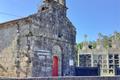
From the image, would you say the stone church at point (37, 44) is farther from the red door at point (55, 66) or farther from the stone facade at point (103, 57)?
the stone facade at point (103, 57)

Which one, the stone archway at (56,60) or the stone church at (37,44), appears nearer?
the stone church at (37,44)

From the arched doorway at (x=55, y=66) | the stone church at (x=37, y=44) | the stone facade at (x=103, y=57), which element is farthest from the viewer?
the stone facade at (x=103, y=57)

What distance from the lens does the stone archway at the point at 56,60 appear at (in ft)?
61.0

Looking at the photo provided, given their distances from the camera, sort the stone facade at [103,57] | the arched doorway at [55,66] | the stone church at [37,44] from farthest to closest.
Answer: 1. the stone facade at [103,57]
2. the arched doorway at [55,66]
3. the stone church at [37,44]

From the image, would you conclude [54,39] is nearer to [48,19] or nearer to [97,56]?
[48,19]

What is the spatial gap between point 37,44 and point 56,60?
2.90 m

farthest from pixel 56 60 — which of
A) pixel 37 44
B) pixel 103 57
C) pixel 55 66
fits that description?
pixel 103 57

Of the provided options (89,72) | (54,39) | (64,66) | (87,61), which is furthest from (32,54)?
(87,61)

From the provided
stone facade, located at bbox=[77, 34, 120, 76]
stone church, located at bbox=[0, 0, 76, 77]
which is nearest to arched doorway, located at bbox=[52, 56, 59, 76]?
stone church, located at bbox=[0, 0, 76, 77]

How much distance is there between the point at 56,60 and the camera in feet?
62.3

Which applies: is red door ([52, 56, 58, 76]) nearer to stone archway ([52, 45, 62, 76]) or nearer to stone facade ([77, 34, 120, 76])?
stone archway ([52, 45, 62, 76])

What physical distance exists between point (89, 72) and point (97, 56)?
6.97 meters

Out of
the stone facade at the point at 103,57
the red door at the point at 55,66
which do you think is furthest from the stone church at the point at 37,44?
the stone facade at the point at 103,57

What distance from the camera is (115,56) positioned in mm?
25312
